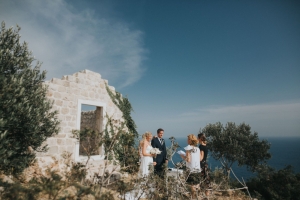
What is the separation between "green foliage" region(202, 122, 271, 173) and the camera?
460 inches

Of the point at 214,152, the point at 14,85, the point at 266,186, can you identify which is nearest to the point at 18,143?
the point at 14,85

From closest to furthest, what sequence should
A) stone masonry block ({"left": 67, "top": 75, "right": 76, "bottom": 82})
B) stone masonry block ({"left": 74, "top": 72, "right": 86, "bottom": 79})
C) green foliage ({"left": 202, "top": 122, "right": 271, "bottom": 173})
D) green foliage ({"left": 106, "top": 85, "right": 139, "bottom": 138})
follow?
stone masonry block ({"left": 67, "top": 75, "right": 76, "bottom": 82})
stone masonry block ({"left": 74, "top": 72, "right": 86, "bottom": 79})
green foliage ({"left": 106, "top": 85, "right": 139, "bottom": 138})
green foliage ({"left": 202, "top": 122, "right": 271, "bottom": 173})

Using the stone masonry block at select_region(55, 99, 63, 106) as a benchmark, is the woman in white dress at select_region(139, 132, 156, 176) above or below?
below

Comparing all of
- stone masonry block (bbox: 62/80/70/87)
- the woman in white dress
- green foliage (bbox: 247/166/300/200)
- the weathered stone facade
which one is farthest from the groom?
stone masonry block (bbox: 62/80/70/87)

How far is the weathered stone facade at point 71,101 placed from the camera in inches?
258

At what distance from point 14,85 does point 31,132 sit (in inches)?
50.6

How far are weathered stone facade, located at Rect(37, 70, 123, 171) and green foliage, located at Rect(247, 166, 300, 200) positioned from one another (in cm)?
754

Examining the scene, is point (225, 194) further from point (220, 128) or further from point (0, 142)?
point (0, 142)

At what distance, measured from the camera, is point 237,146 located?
38.3 ft

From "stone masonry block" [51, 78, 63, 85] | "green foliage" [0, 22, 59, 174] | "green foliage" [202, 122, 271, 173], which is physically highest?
"stone masonry block" [51, 78, 63, 85]

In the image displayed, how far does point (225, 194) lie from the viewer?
708 centimetres

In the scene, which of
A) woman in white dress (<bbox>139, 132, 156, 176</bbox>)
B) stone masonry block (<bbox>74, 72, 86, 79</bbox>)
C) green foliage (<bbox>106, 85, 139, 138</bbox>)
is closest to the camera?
woman in white dress (<bbox>139, 132, 156, 176</bbox>)

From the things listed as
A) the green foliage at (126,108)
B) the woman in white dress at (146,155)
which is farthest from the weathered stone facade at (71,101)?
the woman in white dress at (146,155)

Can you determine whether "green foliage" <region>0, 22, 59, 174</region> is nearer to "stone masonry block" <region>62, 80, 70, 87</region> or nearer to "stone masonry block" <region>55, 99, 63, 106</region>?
"stone masonry block" <region>55, 99, 63, 106</region>
